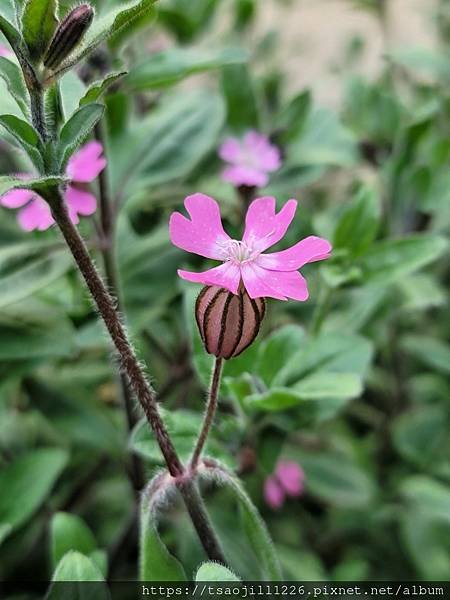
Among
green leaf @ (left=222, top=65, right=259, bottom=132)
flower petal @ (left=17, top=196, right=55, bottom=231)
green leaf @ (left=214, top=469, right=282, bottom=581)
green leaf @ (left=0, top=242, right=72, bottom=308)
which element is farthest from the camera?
green leaf @ (left=222, top=65, right=259, bottom=132)

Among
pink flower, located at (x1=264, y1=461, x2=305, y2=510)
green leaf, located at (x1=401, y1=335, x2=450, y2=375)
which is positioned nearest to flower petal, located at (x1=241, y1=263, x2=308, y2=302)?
pink flower, located at (x1=264, y1=461, x2=305, y2=510)

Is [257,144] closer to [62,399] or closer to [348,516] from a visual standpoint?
[62,399]

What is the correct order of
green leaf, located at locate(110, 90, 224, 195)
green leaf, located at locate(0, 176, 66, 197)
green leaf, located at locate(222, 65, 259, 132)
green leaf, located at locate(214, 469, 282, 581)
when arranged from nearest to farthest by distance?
green leaf, located at locate(0, 176, 66, 197), green leaf, located at locate(214, 469, 282, 581), green leaf, located at locate(110, 90, 224, 195), green leaf, located at locate(222, 65, 259, 132)

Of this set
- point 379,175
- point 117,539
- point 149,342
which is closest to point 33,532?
point 117,539

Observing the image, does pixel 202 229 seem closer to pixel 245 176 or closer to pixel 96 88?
pixel 96 88

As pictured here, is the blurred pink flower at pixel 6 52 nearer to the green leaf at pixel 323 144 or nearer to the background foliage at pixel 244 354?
the background foliage at pixel 244 354

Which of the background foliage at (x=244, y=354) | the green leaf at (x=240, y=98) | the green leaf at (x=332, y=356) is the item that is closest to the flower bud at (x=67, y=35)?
the background foliage at (x=244, y=354)

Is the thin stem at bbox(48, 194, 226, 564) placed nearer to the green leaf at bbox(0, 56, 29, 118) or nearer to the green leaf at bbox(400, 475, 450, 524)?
the green leaf at bbox(0, 56, 29, 118)
